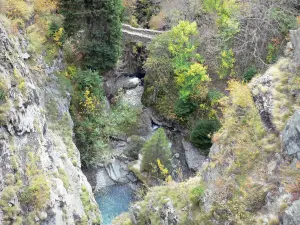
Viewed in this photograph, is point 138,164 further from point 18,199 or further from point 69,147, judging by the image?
point 18,199

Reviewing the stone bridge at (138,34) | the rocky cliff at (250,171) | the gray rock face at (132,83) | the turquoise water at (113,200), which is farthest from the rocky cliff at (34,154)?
the stone bridge at (138,34)

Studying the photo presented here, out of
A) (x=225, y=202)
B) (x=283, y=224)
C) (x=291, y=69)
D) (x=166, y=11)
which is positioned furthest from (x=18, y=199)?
(x=166, y=11)

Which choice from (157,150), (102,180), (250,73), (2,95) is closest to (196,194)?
(157,150)

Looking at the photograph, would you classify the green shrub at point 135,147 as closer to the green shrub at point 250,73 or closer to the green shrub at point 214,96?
the green shrub at point 214,96

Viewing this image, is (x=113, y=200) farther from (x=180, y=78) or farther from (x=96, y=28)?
(x=96, y=28)

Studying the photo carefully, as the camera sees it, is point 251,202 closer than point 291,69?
Yes

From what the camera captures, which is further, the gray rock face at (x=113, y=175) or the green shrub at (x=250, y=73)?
the gray rock face at (x=113, y=175)
